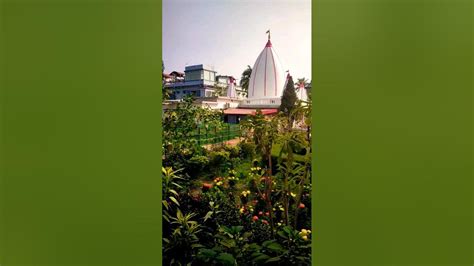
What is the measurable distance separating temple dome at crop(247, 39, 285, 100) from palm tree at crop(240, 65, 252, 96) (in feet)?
0.07

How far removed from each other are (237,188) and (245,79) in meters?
0.75

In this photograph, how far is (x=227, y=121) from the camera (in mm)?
2156

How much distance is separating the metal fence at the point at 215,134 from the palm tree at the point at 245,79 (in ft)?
0.85

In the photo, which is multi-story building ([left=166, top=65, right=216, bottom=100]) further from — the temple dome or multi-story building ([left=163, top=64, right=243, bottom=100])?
the temple dome

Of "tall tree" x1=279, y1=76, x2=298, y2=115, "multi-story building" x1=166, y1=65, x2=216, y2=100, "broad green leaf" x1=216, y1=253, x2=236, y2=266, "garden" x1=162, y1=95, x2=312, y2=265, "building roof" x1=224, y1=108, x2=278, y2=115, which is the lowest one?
"broad green leaf" x1=216, y1=253, x2=236, y2=266

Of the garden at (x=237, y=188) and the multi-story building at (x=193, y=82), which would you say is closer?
the garden at (x=237, y=188)

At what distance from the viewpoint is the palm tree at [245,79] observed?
212 cm
